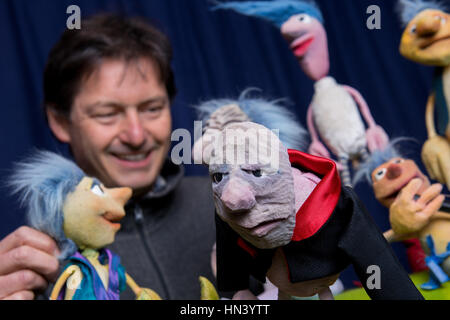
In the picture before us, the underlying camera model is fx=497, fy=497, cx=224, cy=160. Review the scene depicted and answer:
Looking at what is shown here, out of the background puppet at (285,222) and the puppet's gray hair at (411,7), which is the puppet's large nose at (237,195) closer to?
the background puppet at (285,222)

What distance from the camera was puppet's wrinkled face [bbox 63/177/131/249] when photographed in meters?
0.74

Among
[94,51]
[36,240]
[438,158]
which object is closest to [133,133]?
[94,51]

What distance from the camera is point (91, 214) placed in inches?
29.3

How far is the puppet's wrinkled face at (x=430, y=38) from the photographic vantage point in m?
0.83

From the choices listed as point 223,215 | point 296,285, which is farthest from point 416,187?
point 223,215

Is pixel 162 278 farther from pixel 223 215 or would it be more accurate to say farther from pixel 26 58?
pixel 26 58

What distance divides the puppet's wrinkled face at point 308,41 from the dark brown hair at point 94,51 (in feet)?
1.15

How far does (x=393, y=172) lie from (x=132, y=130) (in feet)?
1.75

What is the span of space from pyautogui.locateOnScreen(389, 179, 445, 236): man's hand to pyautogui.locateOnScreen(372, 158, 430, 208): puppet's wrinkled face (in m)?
0.02

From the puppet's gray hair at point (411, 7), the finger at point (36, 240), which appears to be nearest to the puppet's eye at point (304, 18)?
the puppet's gray hair at point (411, 7)

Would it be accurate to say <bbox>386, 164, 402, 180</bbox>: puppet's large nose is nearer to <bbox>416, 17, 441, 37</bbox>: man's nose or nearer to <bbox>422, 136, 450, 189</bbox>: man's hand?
<bbox>422, 136, 450, 189</bbox>: man's hand

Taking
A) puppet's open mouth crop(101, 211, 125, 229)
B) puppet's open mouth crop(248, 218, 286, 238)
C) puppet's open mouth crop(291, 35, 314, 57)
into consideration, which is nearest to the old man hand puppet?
puppet's open mouth crop(248, 218, 286, 238)
